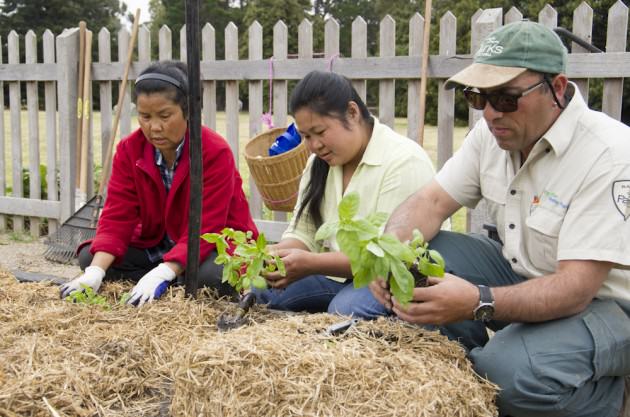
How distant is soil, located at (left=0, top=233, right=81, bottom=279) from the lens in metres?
5.06

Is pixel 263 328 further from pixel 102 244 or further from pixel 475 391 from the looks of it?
pixel 102 244

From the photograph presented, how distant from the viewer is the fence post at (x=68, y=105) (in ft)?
18.6

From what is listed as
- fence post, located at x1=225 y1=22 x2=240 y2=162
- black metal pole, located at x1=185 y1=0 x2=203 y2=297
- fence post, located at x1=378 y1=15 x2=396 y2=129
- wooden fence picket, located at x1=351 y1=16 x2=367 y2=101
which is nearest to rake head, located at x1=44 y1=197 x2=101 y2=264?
fence post, located at x1=225 y1=22 x2=240 y2=162

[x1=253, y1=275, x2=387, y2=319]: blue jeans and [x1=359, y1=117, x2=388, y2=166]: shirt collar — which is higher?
[x1=359, y1=117, x2=388, y2=166]: shirt collar

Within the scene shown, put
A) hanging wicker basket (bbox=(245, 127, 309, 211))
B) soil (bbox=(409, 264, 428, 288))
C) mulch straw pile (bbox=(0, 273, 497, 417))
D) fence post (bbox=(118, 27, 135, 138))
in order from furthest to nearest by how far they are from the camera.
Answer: fence post (bbox=(118, 27, 135, 138))
hanging wicker basket (bbox=(245, 127, 309, 211))
soil (bbox=(409, 264, 428, 288))
mulch straw pile (bbox=(0, 273, 497, 417))

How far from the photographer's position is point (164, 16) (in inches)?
1731

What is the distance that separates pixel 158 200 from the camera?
10.3 ft

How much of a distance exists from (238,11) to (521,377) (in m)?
45.3

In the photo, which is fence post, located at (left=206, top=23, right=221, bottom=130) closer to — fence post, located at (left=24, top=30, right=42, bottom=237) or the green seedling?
fence post, located at (left=24, top=30, right=42, bottom=237)

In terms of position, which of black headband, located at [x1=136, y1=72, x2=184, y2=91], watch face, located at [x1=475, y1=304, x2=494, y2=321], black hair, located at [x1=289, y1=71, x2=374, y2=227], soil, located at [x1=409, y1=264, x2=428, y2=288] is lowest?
Result: watch face, located at [x1=475, y1=304, x2=494, y2=321]

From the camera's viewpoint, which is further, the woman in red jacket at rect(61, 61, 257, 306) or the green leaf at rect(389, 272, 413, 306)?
the woman in red jacket at rect(61, 61, 257, 306)

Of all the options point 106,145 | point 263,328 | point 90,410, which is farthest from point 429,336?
point 106,145

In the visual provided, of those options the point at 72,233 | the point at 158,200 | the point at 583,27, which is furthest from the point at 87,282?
the point at 583,27

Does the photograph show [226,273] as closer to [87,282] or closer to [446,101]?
[87,282]
